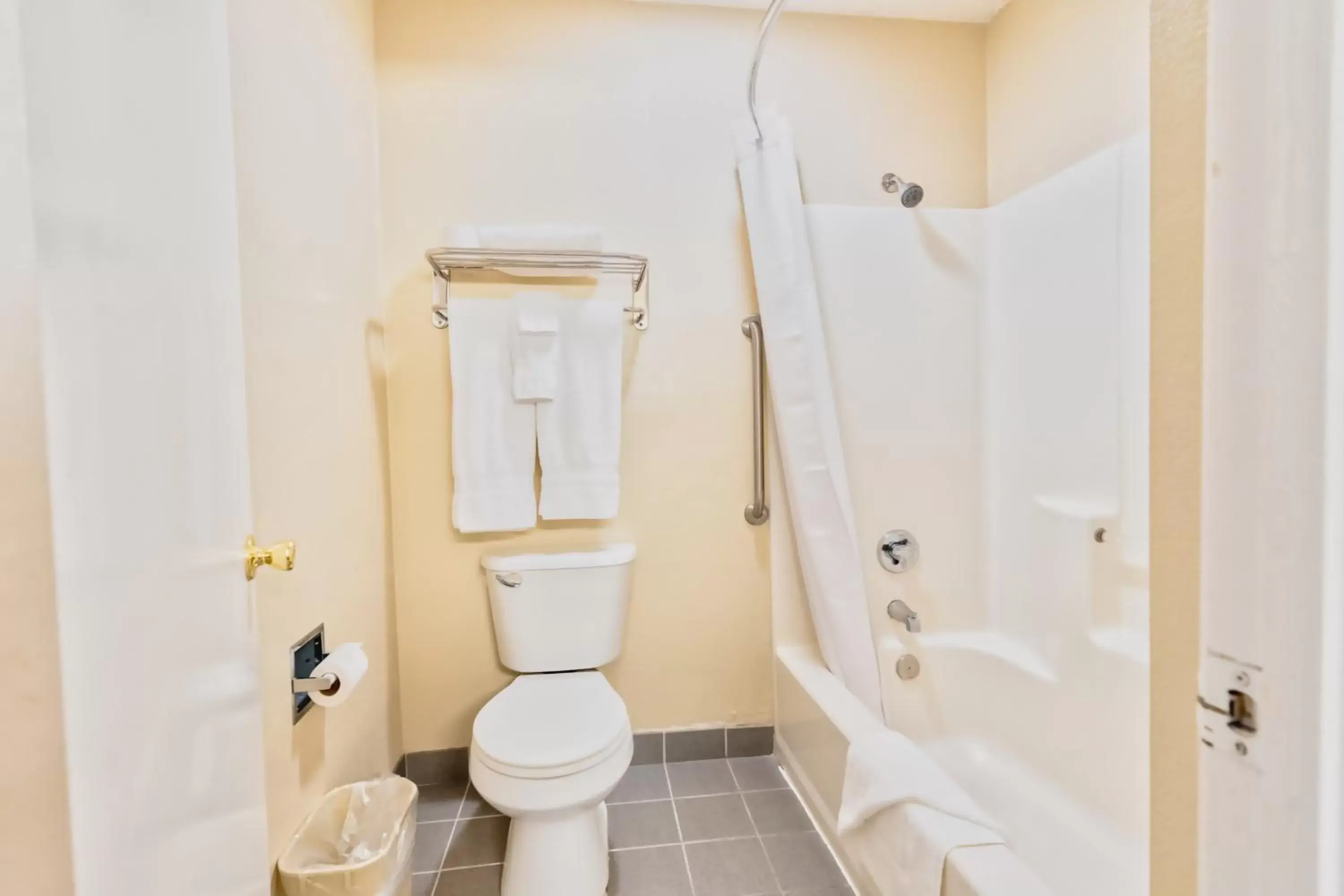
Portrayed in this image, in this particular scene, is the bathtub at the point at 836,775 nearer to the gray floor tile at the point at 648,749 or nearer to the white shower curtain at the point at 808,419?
the white shower curtain at the point at 808,419

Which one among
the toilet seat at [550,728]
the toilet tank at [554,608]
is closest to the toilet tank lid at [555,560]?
the toilet tank at [554,608]

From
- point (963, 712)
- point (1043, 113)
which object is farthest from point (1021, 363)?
point (963, 712)

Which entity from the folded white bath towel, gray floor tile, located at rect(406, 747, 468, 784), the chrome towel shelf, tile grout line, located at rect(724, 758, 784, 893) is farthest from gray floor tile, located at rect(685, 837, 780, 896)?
the chrome towel shelf

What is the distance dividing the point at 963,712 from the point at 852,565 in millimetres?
566

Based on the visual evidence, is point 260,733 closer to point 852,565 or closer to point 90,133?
point 90,133

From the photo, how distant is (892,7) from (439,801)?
2795mm

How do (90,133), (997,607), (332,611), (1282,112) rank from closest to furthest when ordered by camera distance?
(1282,112)
(90,133)
(332,611)
(997,607)

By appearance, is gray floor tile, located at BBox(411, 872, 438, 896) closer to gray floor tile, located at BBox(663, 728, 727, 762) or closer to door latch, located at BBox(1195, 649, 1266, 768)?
gray floor tile, located at BBox(663, 728, 727, 762)

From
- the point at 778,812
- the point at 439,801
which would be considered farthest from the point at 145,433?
the point at 778,812

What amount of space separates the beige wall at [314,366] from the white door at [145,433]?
1.25ft

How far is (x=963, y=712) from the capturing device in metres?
1.70

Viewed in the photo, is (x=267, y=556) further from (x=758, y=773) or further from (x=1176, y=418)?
(x=758, y=773)

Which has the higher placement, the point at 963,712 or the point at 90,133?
the point at 90,133

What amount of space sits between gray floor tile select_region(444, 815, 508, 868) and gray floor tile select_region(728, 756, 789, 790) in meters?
0.68
